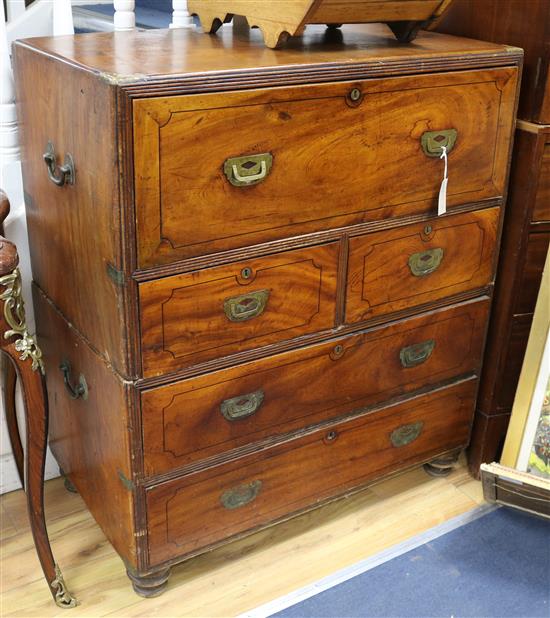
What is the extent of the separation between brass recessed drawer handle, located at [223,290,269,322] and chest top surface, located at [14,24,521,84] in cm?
39

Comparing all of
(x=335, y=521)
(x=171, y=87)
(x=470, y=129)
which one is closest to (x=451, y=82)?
(x=470, y=129)

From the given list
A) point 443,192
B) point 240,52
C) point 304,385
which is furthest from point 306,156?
point 304,385

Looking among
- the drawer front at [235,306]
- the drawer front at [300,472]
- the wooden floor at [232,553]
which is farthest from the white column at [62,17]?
the wooden floor at [232,553]

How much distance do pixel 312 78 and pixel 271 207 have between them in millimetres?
228

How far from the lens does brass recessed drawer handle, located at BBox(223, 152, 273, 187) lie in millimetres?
1328

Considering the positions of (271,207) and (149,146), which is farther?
(271,207)

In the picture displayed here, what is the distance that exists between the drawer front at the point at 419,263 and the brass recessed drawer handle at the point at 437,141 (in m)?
0.15

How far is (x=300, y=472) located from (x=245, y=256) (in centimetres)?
54

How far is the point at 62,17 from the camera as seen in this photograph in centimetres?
164

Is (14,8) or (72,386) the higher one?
(14,8)

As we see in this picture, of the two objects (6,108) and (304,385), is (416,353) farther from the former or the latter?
(6,108)

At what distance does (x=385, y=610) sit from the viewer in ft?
5.49

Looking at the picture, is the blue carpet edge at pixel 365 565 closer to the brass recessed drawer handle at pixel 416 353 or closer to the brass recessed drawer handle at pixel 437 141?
the brass recessed drawer handle at pixel 416 353

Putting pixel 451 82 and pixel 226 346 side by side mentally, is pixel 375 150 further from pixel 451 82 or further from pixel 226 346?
pixel 226 346
